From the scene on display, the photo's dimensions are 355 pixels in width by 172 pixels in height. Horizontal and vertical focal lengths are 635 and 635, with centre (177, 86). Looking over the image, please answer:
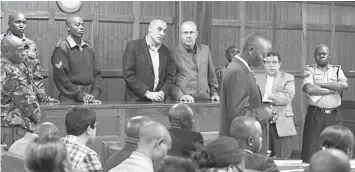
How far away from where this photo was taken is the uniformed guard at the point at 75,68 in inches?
236

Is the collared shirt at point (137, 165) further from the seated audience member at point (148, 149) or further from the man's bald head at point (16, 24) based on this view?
the man's bald head at point (16, 24)

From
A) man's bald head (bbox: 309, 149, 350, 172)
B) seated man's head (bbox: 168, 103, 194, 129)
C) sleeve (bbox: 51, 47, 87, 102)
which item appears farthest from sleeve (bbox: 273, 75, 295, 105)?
man's bald head (bbox: 309, 149, 350, 172)

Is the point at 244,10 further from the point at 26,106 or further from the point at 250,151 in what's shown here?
the point at 250,151

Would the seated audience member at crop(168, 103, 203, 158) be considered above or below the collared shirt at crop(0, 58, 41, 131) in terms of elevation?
below

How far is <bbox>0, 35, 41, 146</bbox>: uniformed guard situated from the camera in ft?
14.4

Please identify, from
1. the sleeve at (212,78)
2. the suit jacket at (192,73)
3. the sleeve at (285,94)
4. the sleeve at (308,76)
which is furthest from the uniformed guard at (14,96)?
the sleeve at (308,76)

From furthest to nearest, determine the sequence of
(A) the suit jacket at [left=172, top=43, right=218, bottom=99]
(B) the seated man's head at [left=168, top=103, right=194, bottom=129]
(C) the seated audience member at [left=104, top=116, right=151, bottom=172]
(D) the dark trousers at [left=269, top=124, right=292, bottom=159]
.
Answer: (A) the suit jacket at [left=172, top=43, right=218, bottom=99] < (D) the dark trousers at [left=269, top=124, right=292, bottom=159] < (B) the seated man's head at [left=168, top=103, right=194, bottom=129] < (C) the seated audience member at [left=104, top=116, right=151, bottom=172]

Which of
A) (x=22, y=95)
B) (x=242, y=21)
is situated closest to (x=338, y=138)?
(x=22, y=95)

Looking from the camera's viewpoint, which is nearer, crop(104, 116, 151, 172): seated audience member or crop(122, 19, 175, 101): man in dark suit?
crop(104, 116, 151, 172): seated audience member

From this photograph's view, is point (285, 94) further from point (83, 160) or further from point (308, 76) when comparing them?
point (83, 160)

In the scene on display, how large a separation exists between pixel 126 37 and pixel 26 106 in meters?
3.03

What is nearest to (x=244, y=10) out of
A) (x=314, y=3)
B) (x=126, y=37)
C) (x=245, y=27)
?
(x=245, y=27)

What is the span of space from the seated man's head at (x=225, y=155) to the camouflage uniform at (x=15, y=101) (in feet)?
6.36

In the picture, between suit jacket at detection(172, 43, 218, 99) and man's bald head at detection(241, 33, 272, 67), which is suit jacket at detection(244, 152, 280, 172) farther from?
suit jacket at detection(172, 43, 218, 99)
